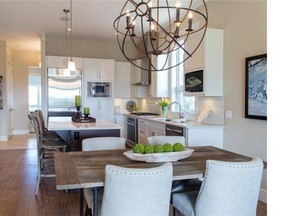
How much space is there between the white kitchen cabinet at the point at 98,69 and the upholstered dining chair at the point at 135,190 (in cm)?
581

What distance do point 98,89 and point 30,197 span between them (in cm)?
407

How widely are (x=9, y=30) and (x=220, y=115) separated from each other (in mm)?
5472

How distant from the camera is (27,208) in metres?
3.32

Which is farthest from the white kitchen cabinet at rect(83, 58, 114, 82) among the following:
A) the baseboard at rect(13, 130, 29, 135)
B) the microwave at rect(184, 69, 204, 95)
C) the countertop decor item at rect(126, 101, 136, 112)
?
the baseboard at rect(13, 130, 29, 135)

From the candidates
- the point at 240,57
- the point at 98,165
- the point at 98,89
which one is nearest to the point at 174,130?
the point at 240,57

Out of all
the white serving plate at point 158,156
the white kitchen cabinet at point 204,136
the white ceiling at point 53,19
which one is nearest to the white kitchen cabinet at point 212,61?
the white kitchen cabinet at point 204,136

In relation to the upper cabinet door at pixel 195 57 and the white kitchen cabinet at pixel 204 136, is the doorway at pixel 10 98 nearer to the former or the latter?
the upper cabinet door at pixel 195 57

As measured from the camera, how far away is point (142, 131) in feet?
20.4

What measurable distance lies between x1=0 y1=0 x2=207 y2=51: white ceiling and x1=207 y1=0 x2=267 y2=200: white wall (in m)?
1.78

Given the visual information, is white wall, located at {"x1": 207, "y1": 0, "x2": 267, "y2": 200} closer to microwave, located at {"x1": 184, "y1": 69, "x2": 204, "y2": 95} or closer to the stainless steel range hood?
microwave, located at {"x1": 184, "y1": 69, "x2": 204, "y2": 95}

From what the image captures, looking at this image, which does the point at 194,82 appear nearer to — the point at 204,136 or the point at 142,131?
the point at 204,136

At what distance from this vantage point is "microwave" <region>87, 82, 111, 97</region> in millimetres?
7301
